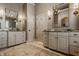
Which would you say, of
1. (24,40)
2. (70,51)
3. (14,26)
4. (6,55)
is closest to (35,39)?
(24,40)

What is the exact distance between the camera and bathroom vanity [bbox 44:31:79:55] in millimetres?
1810

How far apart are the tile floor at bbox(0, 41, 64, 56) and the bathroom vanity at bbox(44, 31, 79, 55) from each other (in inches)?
7.6

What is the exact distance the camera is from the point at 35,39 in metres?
1.92

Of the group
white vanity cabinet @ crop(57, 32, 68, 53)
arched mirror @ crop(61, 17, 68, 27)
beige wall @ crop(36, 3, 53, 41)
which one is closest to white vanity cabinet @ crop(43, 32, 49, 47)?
beige wall @ crop(36, 3, 53, 41)

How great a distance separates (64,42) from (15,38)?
3.75 feet

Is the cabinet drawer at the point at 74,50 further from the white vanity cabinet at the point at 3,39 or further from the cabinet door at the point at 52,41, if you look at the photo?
the white vanity cabinet at the point at 3,39

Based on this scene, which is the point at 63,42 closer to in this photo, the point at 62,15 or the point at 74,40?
the point at 74,40

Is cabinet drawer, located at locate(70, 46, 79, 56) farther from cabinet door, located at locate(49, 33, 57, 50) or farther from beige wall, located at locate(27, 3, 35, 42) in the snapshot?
beige wall, located at locate(27, 3, 35, 42)

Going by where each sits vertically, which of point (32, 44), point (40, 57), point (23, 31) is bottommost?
point (40, 57)

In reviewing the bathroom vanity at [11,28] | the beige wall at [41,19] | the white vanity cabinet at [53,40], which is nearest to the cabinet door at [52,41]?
the white vanity cabinet at [53,40]

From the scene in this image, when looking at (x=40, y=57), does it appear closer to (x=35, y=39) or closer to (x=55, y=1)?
(x=35, y=39)

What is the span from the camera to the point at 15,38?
6.76ft

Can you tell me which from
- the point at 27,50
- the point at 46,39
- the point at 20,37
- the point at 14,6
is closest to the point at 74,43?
the point at 46,39

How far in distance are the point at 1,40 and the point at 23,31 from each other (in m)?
0.51
